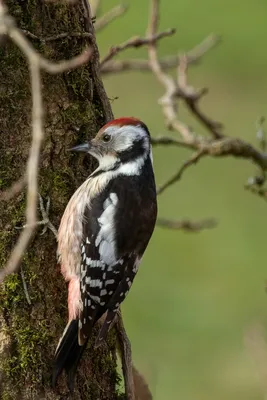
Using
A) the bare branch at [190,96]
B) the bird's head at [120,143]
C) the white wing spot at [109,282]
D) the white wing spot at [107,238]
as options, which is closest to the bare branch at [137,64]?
the bare branch at [190,96]

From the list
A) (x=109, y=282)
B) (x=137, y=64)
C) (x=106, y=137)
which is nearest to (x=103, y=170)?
(x=106, y=137)

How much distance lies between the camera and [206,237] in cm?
1312

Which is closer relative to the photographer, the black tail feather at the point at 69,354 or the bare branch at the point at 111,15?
the black tail feather at the point at 69,354

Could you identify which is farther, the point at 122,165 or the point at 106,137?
the point at 122,165

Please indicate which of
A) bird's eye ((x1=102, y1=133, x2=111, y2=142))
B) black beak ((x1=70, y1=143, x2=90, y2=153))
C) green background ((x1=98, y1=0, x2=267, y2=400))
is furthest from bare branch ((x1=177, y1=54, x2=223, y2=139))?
green background ((x1=98, y1=0, x2=267, y2=400))

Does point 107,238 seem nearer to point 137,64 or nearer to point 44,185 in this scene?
point 44,185

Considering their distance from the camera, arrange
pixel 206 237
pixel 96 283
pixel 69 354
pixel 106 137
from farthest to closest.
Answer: pixel 206 237
pixel 106 137
pixel 96 283
pixel 69 354

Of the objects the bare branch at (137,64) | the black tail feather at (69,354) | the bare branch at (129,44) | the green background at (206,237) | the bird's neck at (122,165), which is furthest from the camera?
the green background at (206,237)

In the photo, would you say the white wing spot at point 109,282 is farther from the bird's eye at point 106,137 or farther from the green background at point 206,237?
the green background at point 206,237

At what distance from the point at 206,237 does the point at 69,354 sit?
8581mm

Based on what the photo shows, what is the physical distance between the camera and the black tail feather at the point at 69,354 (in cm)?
461

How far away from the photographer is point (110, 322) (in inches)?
187

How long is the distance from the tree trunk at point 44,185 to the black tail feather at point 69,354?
4 cm

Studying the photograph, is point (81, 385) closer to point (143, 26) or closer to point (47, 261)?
point (47, 261)
